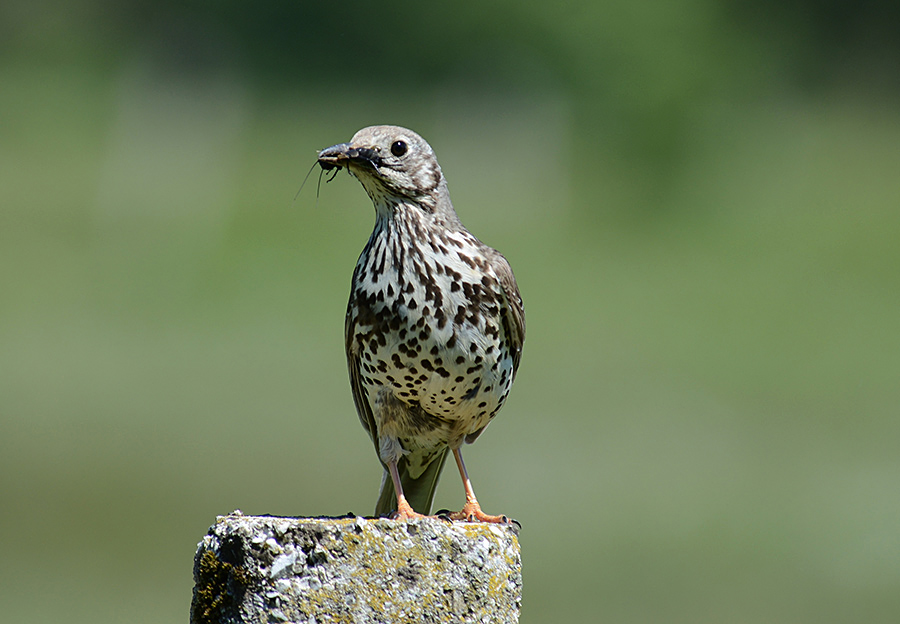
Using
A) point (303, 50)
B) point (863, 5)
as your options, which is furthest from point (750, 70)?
point (303, 50)

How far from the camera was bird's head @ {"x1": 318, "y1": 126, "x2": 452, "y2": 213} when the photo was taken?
5.85 metres

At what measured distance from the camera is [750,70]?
3984 cm

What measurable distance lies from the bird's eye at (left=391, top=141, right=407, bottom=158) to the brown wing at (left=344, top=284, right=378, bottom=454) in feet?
2.13

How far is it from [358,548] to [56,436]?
51.3ft

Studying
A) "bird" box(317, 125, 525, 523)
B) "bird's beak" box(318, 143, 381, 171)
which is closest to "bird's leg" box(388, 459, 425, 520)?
"bird" box(317, 125, 525, 523)

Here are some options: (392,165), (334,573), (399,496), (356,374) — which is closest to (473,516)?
(399,496)

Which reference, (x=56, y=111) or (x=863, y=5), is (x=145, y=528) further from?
(x=863, y=5)

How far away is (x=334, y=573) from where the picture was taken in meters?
3.63

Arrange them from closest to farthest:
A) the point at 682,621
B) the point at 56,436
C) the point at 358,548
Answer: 1. the point at 358,548
2. the point at 682,621
3. the point at 56,436

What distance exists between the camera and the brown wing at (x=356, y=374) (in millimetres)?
6070

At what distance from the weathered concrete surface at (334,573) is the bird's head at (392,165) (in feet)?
8.00

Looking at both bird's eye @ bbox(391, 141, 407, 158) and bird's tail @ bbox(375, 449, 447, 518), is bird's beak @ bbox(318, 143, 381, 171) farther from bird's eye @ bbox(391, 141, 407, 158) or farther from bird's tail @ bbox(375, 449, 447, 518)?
bird's tail @ bbox(375, 449, 447, 518)

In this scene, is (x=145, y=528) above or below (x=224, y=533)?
below

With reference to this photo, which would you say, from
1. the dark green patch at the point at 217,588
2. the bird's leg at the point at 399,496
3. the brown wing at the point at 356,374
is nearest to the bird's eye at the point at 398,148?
the brown wing at the point at 356,374
